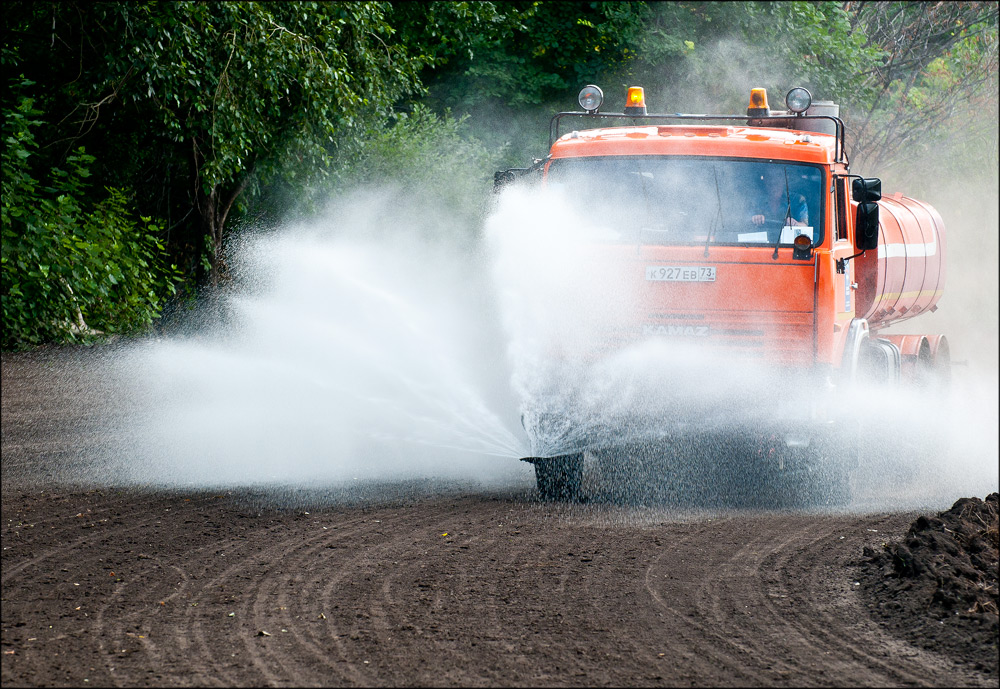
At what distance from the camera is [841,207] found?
877cm

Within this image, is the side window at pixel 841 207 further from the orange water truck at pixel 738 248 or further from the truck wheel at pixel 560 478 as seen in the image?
the truck wheel at pixel 560 478

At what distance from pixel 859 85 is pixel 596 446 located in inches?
705

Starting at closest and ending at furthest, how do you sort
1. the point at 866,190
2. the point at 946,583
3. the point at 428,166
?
the point at 946,583, the point at 866,190, the point at 428,166

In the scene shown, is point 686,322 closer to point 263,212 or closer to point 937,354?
point 937,354

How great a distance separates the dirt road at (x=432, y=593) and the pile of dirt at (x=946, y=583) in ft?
0.31

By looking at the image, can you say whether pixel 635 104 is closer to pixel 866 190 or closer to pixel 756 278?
pixel 866 190

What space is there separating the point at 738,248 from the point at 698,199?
534 mm

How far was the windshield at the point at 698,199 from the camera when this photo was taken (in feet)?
27.4

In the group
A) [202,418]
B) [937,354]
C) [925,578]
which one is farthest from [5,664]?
[937,354]

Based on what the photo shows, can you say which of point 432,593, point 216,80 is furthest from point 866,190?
point 216,80

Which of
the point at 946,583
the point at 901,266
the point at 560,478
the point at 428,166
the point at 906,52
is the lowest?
the point at 946,583

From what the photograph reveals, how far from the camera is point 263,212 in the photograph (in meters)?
16.6

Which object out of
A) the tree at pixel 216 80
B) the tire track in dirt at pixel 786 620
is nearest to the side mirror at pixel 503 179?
the tire track in dirt at pixel 786 620

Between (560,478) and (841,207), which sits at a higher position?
(841,207)
